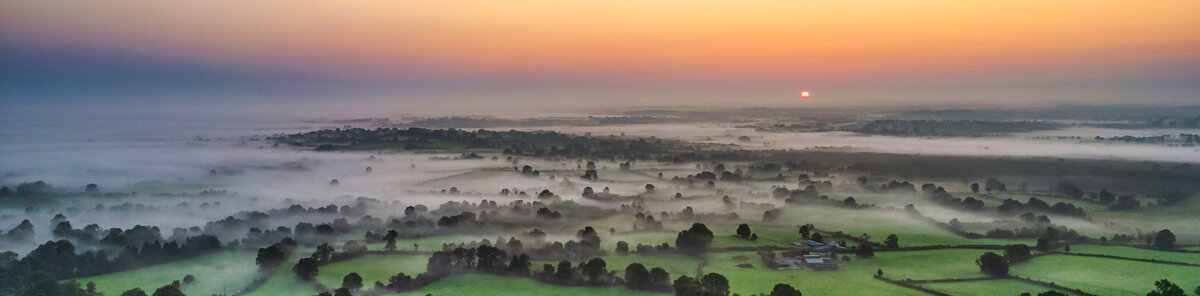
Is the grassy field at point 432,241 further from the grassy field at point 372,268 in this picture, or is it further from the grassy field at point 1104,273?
the grassy field at point 1104,273

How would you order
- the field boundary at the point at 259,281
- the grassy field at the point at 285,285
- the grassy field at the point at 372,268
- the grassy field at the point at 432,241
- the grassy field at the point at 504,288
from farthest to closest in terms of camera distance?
the grassy field at the point at 432,241, the grassy field at the point at 372,268, the field boundary at the point at 259,281, the grassy field at the point at 285,285, the grassy field at the point at 504,288

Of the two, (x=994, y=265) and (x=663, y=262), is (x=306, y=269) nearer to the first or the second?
(x=663, y=262)

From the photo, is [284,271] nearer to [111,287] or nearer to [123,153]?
[111,287]

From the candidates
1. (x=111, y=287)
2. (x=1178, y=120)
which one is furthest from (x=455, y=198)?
(x=1178, y=120)

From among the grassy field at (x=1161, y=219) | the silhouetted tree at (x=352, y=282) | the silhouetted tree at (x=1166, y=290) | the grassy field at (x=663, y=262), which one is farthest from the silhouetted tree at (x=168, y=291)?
the grassy field at (x=1161, y=219)

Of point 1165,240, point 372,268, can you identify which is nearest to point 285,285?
point 372,268

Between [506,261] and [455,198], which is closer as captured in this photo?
[506,261]
